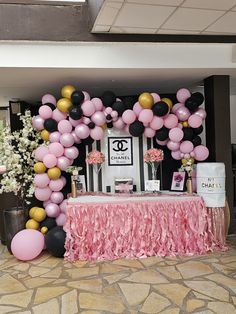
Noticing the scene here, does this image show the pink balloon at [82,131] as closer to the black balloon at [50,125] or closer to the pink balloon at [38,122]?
the black balloon at [50,125]

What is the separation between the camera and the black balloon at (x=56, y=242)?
12.7 ft

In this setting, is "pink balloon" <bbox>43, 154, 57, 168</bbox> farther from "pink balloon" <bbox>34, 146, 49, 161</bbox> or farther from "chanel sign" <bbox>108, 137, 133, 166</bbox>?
"chanel sign" <bbox>108, 137, 133, 166</bbox>

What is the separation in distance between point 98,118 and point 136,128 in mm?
543

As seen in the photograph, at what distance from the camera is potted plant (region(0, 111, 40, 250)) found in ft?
13.5

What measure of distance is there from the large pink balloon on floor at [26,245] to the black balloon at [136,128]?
187 centimetres

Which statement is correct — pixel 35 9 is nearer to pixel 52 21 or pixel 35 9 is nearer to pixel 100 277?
pixel 52 21

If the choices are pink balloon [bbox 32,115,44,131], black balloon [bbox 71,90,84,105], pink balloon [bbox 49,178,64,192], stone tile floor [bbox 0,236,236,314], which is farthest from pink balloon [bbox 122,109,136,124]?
stone tile floor [bbox 0,236,236,314]

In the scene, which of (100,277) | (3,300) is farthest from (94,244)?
(3,300)

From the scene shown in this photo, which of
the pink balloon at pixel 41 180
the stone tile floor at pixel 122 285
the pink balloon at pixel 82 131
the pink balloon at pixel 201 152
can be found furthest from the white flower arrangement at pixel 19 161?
the pink balloon at pixel 201 152

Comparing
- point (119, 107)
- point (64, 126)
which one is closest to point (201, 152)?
point (119, 107)

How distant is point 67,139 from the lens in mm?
4156

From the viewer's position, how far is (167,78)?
448cm

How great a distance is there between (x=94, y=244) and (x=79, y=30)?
260 cm

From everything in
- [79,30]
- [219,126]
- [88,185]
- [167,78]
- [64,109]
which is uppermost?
[79,30]
